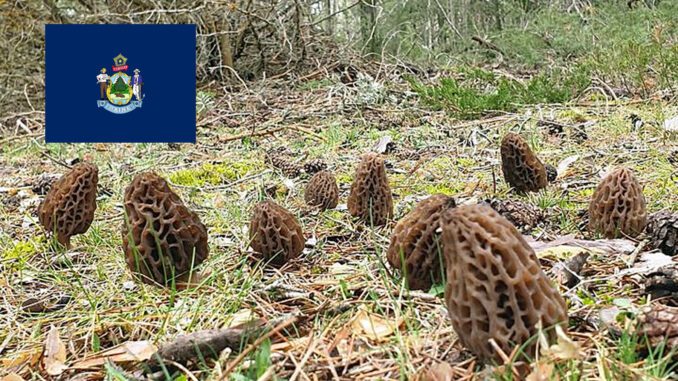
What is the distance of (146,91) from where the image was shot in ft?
21.3

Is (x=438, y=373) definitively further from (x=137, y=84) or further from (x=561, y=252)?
(x=137, y=84)

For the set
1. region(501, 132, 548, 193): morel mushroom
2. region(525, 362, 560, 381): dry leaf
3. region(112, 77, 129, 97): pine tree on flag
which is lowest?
region(525, 362, 560, 381): dry leaf

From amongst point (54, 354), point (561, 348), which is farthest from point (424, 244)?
point (54, 354)

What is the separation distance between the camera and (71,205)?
3109 millimetres

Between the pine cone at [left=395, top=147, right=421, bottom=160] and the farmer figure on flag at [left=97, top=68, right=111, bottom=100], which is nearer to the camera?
the pine cone at [left=395, top=147, right=421, bottom=160]

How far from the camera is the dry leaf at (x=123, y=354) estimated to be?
6.32 feet

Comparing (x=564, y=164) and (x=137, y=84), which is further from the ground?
A: (x=137, y=84)

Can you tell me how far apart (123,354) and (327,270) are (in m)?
0.96

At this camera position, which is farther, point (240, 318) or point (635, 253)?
point (635, 253)

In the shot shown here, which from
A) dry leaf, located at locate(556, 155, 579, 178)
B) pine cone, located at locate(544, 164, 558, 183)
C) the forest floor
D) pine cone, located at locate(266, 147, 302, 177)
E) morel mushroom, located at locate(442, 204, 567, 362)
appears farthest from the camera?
pine cone, located at locate(266, 147, 302, 177)

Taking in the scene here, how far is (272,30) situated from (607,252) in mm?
8583

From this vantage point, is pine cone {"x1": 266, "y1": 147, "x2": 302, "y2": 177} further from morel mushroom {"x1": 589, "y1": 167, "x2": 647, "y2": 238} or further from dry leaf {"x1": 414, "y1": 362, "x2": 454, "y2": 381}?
dry leaf {"x1": 414, "y1": 362, "x2": 454, "y2": 381}

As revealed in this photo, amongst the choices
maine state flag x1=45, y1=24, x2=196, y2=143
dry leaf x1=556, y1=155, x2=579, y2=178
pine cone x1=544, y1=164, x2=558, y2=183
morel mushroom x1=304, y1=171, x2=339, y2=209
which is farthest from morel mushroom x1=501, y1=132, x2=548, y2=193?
maine state flag x1=45, y1=24, x2=196, y2=143

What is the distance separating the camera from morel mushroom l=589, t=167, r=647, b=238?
8.56 ft
